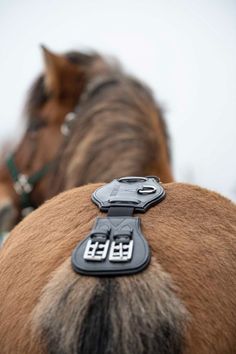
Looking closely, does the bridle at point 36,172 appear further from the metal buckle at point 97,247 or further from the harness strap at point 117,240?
the metal buckle at point 97,247

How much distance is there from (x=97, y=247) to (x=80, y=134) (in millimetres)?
1199

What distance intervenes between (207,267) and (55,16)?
499cm

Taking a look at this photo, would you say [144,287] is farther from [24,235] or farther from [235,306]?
[24,235]

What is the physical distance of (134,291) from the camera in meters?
0.61

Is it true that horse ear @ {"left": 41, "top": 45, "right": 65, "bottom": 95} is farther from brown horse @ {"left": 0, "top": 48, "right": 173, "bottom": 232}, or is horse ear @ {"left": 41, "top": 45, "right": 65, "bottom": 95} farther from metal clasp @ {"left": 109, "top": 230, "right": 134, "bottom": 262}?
metal clasp @ {"left": 109, "top": 230, "right": 134, "bottom": 262}

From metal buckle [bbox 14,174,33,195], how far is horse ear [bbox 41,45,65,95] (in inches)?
16.8

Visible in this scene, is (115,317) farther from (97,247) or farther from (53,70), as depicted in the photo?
(53,70)

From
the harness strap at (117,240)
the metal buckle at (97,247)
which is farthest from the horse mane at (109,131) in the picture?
the metal buckle at (97,247)

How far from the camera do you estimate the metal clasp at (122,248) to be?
0.62 meters

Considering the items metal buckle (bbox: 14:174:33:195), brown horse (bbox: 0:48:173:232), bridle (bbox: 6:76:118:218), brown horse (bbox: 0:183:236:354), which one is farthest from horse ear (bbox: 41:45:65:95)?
brown horse (bbox: 0:183:236:354)

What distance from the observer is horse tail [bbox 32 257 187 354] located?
592 mm

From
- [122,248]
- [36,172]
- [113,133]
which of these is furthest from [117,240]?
[36,172]

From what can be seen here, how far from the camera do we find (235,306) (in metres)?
0.68

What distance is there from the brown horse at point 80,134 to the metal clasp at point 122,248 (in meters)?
0.89
